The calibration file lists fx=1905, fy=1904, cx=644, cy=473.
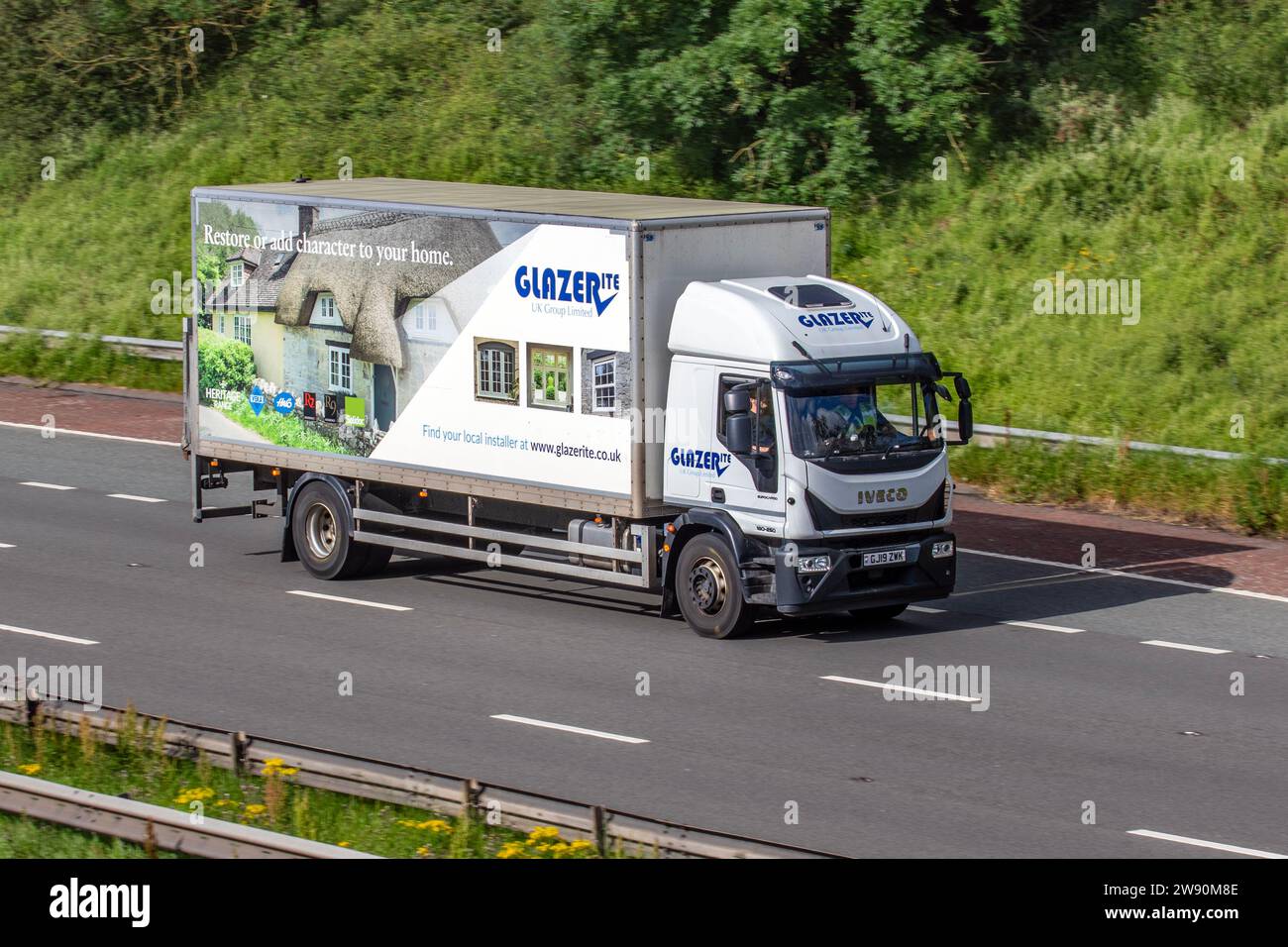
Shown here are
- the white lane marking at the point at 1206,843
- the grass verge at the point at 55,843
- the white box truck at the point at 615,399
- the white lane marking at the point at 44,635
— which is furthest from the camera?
the white lane marking at the point at 44,635

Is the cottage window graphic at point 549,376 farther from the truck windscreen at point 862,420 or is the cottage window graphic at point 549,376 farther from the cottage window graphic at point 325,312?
the cottage window graphic at point 325,312

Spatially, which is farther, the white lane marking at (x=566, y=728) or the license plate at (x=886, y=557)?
the license plate at (x=886, y=557)

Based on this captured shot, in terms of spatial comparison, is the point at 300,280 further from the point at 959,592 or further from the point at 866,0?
the point at 866,0

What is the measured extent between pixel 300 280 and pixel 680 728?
719cm

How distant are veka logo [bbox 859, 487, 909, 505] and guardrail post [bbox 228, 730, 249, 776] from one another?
617cm

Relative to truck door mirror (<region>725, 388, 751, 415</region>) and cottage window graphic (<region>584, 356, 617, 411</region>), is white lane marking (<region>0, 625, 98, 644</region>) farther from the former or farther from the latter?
truck door mirror (<region>725, 388, 751, 415</region>)

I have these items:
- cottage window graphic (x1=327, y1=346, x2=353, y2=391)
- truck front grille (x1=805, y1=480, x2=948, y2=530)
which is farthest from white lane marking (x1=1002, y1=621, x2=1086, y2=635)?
cottage window graphic (x1=327, y1=346, x2=353, y2=391)

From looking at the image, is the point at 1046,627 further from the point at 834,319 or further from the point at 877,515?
the point at 834,319

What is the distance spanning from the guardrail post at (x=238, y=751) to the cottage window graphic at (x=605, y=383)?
5.60m

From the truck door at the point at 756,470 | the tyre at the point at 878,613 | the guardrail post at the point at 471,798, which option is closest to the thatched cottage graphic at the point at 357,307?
the truck door at the point at 756,470

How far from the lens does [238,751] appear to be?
36.5ft

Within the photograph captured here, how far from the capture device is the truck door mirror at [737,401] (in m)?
15.3

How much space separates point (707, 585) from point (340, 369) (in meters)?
4.52

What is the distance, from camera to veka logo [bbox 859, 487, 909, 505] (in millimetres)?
15562
